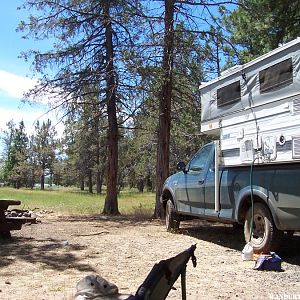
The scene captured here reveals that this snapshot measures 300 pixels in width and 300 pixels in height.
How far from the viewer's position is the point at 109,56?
1664cm

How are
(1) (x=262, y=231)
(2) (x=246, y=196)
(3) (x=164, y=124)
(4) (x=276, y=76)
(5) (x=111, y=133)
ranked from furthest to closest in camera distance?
(5) (x=111, y=133)
(3) (x=164, y=124)
(2) (x=246, y=196)
(1) (x=262, y=231)
(4) (x=276, y=76)

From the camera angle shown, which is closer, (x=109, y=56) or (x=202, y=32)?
(x=202, y=32)

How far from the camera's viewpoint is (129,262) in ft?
23.9

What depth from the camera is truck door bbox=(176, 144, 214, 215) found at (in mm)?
9281

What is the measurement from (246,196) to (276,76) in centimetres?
196

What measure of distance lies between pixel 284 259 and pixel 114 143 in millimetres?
11154

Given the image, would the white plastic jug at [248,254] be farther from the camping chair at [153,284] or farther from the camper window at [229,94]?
the camping chair at [153,284]

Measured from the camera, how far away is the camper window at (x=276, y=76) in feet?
22.9

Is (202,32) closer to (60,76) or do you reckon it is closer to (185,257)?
(60,76)

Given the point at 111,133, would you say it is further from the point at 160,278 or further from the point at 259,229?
the point at 160,278

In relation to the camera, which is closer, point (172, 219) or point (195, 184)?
point (195, 184)

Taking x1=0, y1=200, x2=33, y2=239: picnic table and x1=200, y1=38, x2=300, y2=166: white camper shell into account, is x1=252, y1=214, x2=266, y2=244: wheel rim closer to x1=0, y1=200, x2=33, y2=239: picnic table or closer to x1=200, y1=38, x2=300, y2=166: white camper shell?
x1=200, y1=38, x2=300, y2=166: white camper shell

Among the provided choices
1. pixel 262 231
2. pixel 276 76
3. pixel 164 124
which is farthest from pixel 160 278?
pixel 164 124

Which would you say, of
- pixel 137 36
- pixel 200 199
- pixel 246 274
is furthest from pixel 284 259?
pixel 137 36
